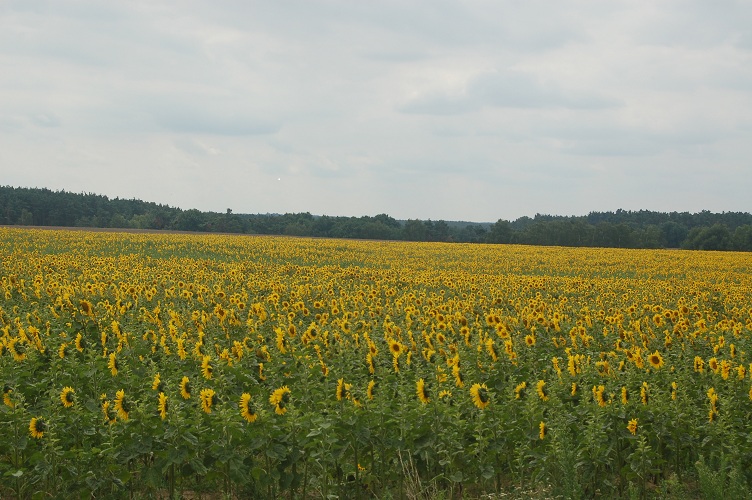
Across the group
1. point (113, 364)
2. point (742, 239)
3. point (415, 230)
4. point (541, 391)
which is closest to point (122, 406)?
point (113, 364)

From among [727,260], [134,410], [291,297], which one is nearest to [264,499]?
[134,410]

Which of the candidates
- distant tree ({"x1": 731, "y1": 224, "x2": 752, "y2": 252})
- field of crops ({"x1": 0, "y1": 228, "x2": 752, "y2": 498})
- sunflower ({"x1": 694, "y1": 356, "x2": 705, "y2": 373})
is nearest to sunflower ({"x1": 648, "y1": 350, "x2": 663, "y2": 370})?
field of crops ({"x1": 0, "y1": 228, "x2": 752, "y2": 498})

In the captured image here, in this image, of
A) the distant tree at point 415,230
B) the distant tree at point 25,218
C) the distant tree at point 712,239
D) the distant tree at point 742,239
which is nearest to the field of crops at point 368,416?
the distant tree at point 742,239

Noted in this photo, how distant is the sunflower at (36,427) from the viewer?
558cm

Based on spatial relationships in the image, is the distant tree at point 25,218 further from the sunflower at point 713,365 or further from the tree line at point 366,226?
the sunflower at point 713,365

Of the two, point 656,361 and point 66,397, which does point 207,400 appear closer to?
point 66,397

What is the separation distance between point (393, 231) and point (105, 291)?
84658 millimetres

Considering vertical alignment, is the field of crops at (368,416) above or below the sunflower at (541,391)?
below

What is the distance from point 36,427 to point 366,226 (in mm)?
89670

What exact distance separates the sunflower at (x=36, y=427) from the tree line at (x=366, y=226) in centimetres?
8320

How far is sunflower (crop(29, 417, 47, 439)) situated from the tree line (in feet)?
273

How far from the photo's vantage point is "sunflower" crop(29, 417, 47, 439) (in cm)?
558

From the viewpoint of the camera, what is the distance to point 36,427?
560cm

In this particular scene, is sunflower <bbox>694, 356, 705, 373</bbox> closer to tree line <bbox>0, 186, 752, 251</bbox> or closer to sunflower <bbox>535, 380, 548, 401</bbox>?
sunflower <bbox>535, 380, 548, 401</bbox>
